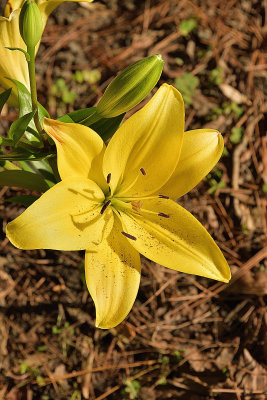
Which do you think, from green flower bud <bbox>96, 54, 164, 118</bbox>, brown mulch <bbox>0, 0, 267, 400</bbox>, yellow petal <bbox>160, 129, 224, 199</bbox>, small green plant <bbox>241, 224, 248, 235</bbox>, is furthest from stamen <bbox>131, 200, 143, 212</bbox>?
small green plant <bbox>241, 224, 248, 235</bbox>

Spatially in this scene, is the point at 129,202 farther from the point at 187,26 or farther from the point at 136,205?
the point at 187,26

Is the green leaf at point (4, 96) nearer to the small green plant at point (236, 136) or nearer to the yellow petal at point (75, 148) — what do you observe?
the yellow petal at point (75, 148)

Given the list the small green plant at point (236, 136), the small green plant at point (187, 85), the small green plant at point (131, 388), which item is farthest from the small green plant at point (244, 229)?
the small green plant at point (131, 388)

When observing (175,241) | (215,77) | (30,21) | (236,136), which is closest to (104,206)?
(175,241)

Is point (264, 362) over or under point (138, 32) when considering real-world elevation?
under

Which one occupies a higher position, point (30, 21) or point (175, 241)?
point (30, 21)

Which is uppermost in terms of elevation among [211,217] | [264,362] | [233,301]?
[211,217]

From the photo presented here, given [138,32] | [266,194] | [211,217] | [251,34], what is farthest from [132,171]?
[251,34]

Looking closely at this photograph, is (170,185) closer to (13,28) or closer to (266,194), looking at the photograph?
(13,28)
